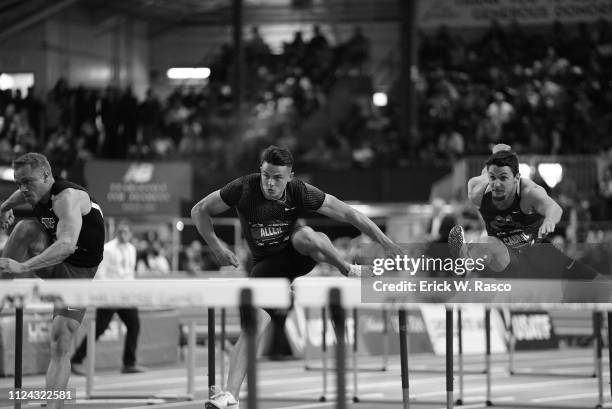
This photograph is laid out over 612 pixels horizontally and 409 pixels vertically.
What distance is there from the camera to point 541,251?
8938 millimetres

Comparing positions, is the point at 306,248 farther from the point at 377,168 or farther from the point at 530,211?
the point at 377,168

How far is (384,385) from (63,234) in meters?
6.77

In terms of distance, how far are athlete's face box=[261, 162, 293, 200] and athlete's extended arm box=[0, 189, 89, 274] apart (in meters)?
1.37

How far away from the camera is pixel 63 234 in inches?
318

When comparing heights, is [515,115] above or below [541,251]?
above

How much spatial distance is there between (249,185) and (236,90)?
62.8 feet

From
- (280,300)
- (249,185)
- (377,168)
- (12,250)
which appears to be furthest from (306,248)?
(377,168)

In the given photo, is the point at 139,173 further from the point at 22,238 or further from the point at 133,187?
the point at 22,238

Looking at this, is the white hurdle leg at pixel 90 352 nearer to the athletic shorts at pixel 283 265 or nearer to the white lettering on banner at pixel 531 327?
the athletic shorts at pixel 283 265

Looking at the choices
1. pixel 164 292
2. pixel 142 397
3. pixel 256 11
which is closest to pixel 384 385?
pixel 142 397

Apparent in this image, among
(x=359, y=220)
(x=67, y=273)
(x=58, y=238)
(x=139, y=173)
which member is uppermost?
(x=139, y=173)

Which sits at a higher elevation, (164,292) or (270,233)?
(270,233)

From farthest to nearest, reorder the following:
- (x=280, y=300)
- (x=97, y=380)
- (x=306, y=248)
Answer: (x=97, y=380), (x=306, y=248), (x=280, y=300)

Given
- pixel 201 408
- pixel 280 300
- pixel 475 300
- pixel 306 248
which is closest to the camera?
pixel 280 300
